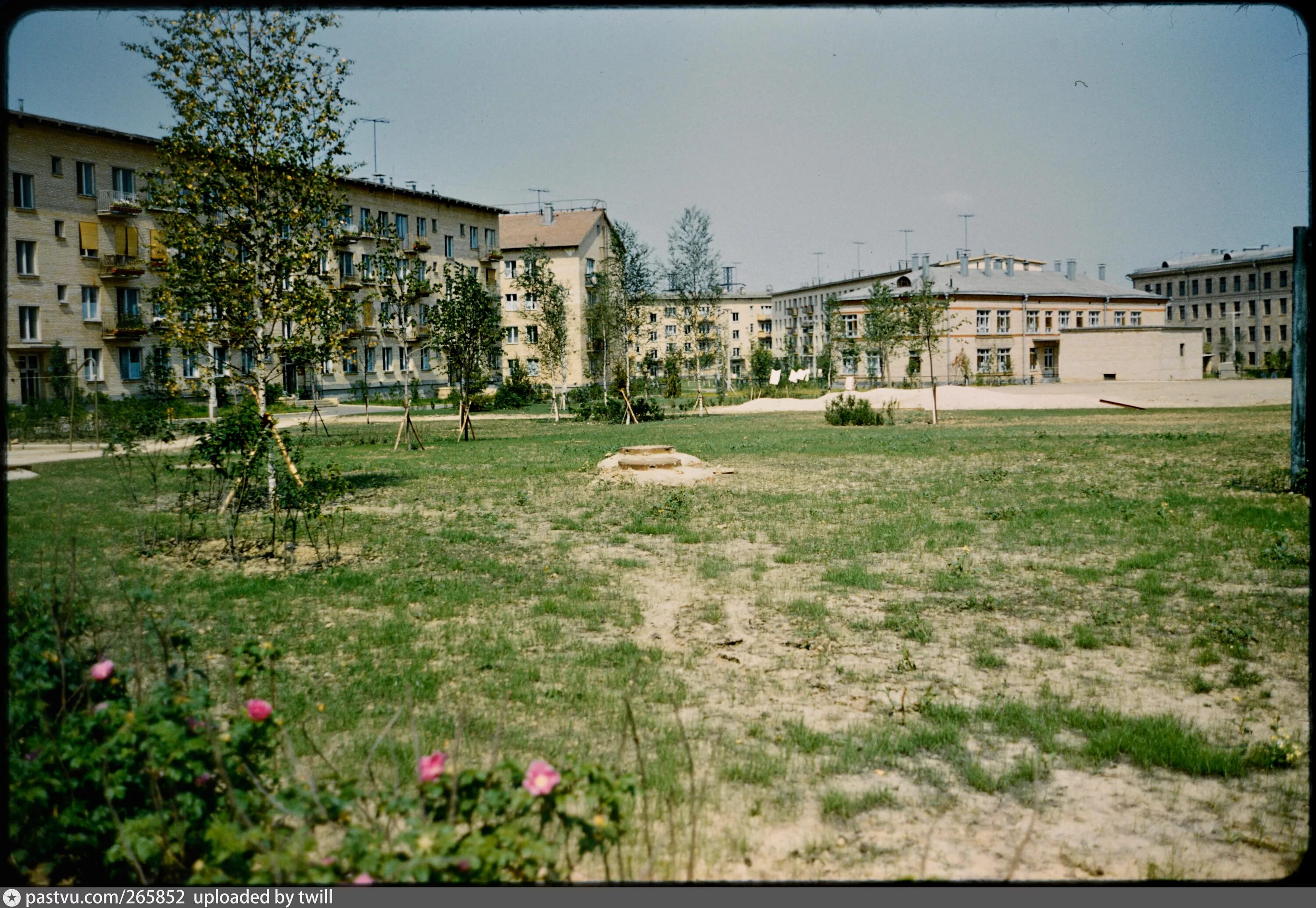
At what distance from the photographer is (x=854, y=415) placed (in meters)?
28.5

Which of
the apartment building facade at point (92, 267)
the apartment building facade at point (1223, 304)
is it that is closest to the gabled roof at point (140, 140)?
the apartment building facade at point (92, 267)


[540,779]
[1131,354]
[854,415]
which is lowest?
[540,779]

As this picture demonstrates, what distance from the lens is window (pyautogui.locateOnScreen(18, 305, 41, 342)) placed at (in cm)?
3094

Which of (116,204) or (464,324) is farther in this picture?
(116,204)

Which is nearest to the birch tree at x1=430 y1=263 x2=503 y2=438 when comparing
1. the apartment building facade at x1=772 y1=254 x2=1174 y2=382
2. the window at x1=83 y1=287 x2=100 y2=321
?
the window at x1=83 y1=287 x2=100 y2=321

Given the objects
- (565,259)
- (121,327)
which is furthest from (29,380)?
(565,259)

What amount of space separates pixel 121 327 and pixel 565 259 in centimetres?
3106

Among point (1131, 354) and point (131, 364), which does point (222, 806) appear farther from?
point (1131, 354)

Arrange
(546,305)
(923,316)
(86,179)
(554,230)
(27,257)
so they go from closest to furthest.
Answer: (27,257)
(86,179)
(923,316)
(546,305)
(554,230)

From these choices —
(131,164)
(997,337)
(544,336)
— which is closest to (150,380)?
(131,164)

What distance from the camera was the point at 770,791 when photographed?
3859mm

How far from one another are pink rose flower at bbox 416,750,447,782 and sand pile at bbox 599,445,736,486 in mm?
11399

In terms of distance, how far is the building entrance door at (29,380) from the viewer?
1983 centimetres

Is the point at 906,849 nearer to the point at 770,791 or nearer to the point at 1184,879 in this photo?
the point at 770,791
